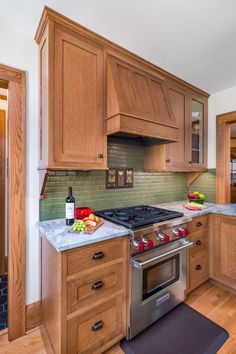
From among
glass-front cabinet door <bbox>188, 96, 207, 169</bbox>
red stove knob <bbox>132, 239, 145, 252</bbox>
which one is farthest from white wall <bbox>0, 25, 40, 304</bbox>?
glass-front cabinet door <bbox>188, 96, 207, 169</bbox>

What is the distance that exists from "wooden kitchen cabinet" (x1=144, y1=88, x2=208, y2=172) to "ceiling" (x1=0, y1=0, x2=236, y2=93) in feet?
1.59

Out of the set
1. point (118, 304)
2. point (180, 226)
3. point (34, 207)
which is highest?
point (34, 207)

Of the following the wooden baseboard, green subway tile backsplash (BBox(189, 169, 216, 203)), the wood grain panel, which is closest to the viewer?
the wooden baseboard

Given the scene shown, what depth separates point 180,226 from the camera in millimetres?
1869

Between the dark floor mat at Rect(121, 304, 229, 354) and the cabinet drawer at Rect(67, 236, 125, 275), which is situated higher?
the cabinet drawer at Rect(67, 236, 125, 275)

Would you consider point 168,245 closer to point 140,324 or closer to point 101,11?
point 140,324

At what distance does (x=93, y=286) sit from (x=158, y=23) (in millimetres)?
1981

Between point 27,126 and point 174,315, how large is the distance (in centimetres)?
214

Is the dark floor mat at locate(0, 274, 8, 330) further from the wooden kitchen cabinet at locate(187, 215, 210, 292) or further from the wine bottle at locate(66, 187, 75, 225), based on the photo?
the wooden kitchen cabinet at locate(187, 215, 210, 292)

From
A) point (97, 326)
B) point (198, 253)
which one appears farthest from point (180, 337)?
point (198, 253)

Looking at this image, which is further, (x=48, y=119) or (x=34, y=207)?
(x=34, y=207)

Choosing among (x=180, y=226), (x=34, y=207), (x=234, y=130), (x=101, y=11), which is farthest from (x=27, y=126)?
(x=234, y=130)

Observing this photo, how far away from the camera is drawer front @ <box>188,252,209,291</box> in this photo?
2.07 m

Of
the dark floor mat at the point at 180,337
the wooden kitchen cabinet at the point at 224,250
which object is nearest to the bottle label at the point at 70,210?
the dark floor mat at the point at 180,337
